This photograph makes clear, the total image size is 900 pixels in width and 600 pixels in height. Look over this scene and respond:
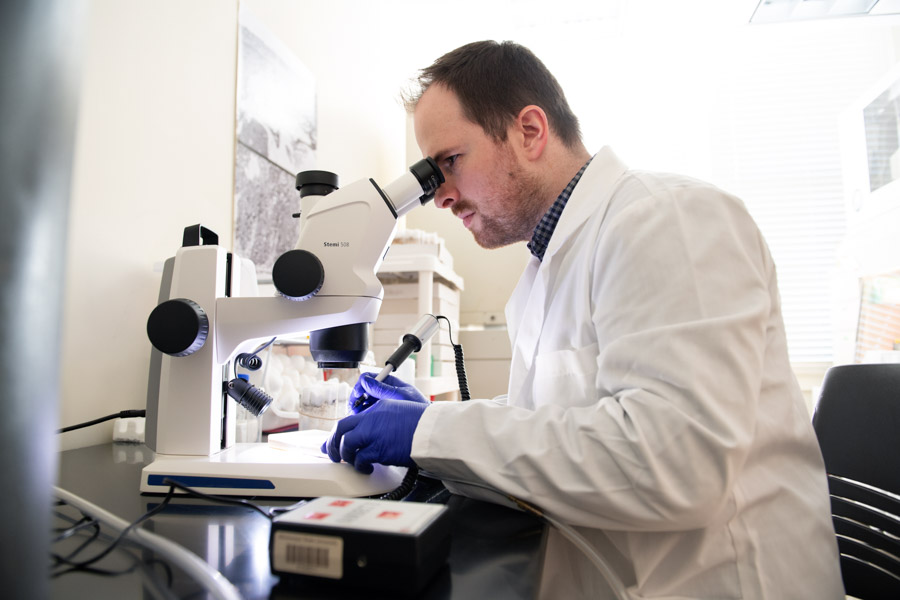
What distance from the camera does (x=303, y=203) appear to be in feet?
3.00

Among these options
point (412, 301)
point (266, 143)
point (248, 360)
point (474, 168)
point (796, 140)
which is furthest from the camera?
point (796, 140)

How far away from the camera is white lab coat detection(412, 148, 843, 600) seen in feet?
2.00

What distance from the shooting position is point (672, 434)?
605 mm

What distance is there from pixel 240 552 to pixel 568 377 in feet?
1.76

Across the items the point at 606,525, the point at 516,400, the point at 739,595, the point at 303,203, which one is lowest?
the point at 739,595

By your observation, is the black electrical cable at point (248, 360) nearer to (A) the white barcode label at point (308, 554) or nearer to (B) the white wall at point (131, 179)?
(B) the white wall at point (131, 179)

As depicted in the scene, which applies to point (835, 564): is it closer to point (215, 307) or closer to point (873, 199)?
point (215, 307)

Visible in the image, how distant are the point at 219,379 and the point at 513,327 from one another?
636 millimetres

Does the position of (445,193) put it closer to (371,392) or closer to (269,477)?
(371,392)

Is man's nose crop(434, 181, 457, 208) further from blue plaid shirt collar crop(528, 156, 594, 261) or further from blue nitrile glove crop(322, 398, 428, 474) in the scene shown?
blue nitrile glove crop(322, 398, 428, 474)

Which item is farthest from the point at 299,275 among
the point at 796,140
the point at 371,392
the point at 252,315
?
the point at 796,140

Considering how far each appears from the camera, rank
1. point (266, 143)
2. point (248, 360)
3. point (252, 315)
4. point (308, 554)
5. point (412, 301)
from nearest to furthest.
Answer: point (308, 554), point (252, 315), point (248, 360), point (266, 143), point (412, 301)

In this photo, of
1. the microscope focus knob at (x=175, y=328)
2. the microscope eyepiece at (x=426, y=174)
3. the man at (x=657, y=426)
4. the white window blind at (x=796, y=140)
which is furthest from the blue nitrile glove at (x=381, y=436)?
the white window blind at (x=796, y=140)

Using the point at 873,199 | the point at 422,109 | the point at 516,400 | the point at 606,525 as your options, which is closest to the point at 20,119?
the point at 606,525
